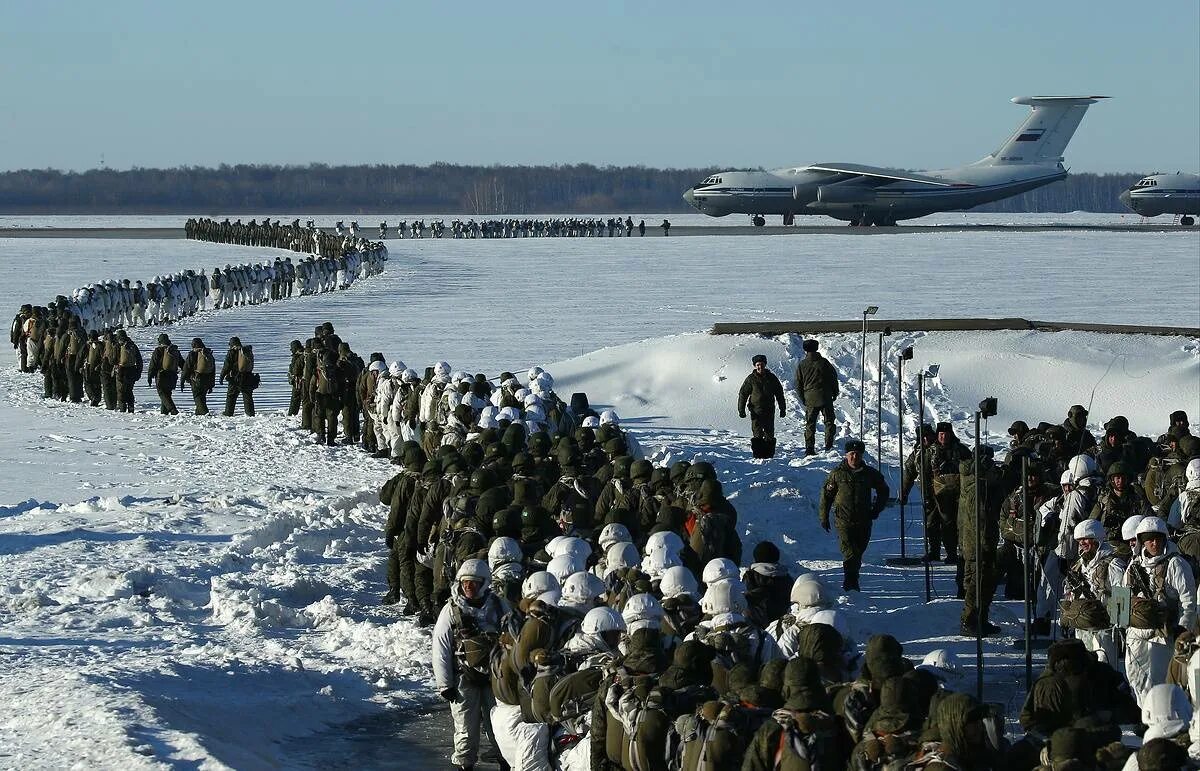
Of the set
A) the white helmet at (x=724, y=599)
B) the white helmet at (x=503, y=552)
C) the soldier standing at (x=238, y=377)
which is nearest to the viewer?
the white helmet at (x=724, y=599)

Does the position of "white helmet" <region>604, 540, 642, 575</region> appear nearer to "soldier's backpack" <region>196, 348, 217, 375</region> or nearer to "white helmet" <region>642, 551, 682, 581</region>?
"white helmet" <region>642, 551, 682, 581</region>

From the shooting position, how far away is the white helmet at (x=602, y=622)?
7223 millimetres

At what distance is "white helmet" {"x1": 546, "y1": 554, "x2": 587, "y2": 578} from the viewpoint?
8.34 meters

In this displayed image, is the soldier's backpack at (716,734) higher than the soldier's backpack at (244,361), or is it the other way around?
the soldier's backpack at (716,734)

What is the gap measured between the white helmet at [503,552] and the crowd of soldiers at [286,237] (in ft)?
135

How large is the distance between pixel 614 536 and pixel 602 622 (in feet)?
6.59

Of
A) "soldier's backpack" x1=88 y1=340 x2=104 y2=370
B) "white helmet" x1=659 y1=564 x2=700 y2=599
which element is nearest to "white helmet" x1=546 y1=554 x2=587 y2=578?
"white helmet" x1=659 y1=564 x2=700 y2=599

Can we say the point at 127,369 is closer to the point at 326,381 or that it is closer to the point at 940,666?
the point at 326,381

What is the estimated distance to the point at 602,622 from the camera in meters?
7.23

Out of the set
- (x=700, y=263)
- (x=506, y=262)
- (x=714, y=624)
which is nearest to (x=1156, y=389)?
(x=714, y=624)

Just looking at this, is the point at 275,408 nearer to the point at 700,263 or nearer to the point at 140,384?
the point at 140,384

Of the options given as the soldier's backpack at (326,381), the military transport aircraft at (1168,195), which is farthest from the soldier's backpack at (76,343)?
the military transport aircraft at (1168,195)

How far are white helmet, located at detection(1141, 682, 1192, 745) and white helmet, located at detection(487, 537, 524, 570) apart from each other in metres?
3.61

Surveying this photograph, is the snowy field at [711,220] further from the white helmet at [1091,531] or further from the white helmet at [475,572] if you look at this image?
the white helmet at [475,572]
